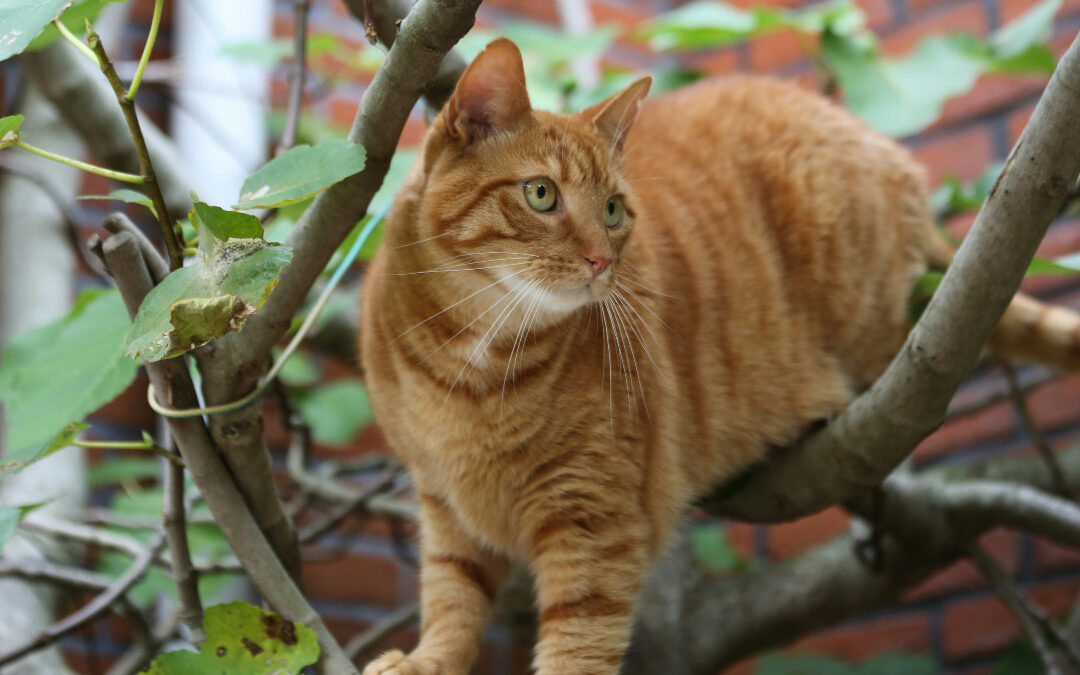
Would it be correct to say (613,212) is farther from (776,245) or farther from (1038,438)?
(1038,438)

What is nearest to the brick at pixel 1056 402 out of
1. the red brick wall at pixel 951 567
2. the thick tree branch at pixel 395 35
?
the red brick wall at pixel 951 567

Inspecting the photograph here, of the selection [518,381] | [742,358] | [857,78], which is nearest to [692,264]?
[742,358]

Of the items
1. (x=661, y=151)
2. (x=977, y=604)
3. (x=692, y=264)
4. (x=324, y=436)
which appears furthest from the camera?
(x=977, y=604)

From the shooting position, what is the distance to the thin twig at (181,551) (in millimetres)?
901

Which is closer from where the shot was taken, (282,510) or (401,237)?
(282,510)

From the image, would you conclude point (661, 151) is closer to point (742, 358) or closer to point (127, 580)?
point (742, 358)

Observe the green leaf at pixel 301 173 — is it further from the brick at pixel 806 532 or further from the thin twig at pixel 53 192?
the brick at pixel 806 532

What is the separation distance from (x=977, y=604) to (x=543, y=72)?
1.42 metres

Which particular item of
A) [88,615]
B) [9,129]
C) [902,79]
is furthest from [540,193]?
[902,79]

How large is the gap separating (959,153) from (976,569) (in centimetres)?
90

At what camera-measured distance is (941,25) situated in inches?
84.9

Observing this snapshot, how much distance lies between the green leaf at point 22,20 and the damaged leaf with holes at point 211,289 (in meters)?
0.17

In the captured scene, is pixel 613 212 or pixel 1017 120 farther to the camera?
pixel 1017 120

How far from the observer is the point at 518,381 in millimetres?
1125
